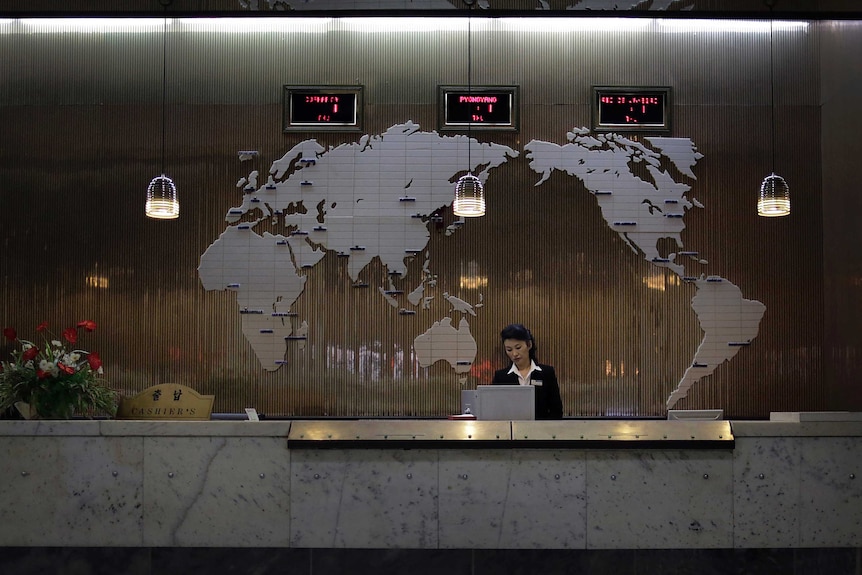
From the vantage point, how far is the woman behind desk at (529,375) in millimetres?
4777

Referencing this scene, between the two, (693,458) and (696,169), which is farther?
(696,169)

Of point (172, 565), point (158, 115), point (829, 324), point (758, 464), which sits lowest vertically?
point (172, 565)

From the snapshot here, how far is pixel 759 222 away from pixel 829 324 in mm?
886

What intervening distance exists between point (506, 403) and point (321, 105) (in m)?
2.98

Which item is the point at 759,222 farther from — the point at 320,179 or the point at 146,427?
the point at 146,427

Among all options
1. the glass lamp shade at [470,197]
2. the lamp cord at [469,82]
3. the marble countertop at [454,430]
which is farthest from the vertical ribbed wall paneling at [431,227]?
the marble countertop at [454,430]

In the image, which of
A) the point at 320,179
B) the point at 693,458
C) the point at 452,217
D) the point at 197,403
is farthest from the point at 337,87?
the point at 693,458

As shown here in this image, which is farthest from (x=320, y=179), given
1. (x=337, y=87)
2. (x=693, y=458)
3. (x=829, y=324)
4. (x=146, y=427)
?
→ (x=829, y=324)

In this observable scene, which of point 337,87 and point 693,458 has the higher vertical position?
point 337,87

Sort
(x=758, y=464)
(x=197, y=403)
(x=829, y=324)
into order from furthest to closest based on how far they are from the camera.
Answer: (x=829, y=324) < (x=197, y=403) < (x=758, y=464)

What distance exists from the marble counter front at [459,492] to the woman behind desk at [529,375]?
0.96 m

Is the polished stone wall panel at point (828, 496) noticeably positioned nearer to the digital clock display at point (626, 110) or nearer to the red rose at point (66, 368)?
the digital clock display at point (626, 110)

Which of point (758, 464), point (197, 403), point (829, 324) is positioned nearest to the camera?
point (758, 464)

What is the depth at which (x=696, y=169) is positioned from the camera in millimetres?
5875
